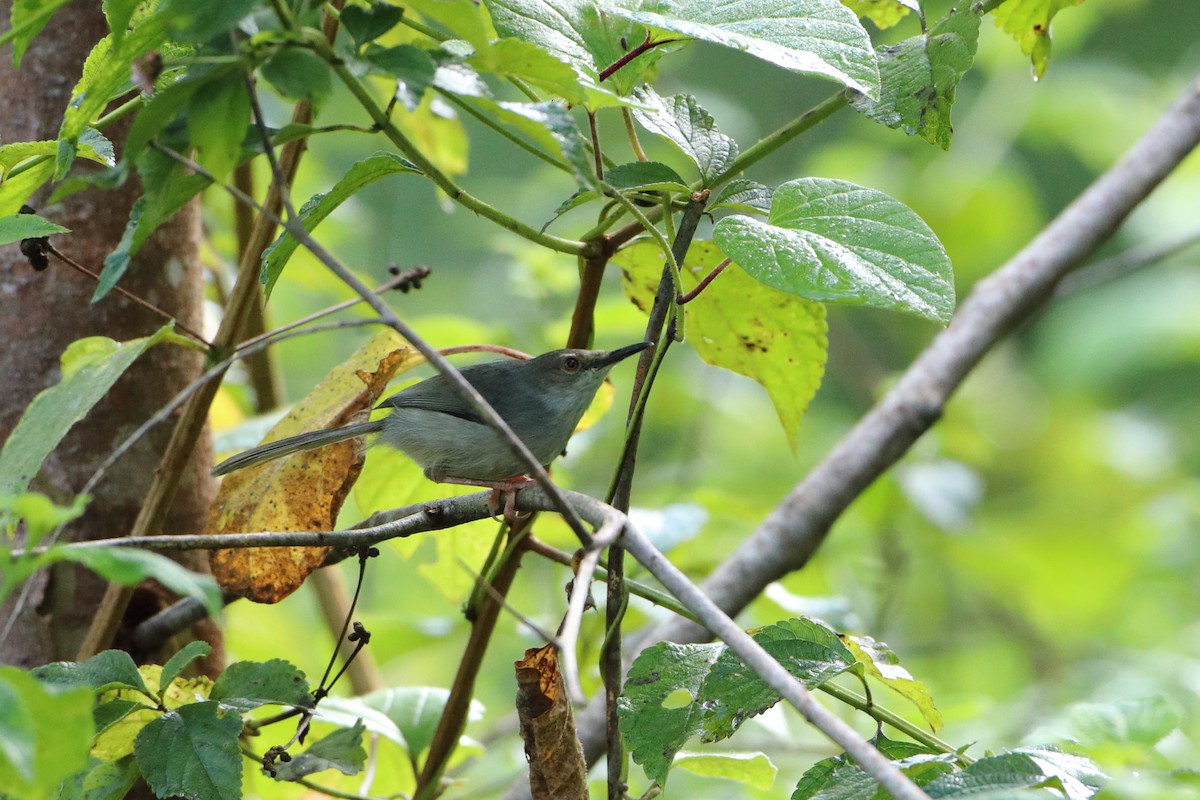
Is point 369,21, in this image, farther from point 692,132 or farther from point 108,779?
point 108,779

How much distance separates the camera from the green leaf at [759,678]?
1.46 metres

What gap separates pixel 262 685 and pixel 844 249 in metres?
1.12

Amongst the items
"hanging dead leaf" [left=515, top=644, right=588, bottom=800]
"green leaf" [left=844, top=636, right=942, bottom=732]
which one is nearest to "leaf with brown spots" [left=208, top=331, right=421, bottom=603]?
"hanging dead leaf" [left=515, top=644, right=588, bottom=800]

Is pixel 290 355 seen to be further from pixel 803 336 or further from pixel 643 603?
pixel 803 336

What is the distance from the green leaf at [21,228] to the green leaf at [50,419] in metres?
0.22

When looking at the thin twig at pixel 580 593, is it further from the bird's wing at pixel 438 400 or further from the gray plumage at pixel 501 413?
the bird's wing at pixel 438 400

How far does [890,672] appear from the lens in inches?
62.3

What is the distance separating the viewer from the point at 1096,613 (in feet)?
20.3

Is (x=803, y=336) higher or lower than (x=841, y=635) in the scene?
higher

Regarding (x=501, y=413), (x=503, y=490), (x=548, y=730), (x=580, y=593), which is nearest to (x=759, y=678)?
(x=548, y=730)

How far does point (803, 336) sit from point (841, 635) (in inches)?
21.7

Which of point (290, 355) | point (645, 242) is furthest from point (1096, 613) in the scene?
point (645, 242)

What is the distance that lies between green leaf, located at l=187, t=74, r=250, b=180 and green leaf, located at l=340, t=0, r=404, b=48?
0.47ft

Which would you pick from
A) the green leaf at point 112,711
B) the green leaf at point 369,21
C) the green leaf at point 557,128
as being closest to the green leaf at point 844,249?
the green leaf at point 557,128
